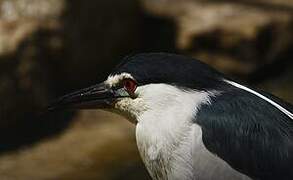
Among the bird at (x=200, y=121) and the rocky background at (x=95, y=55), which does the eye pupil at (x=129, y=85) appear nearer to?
the bird at (x=200, y=121)

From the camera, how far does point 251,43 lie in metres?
6.98

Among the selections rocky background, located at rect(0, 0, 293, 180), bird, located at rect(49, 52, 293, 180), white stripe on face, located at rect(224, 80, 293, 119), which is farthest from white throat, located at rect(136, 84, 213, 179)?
rocky background, located at rect(0, 0, 293, 180)

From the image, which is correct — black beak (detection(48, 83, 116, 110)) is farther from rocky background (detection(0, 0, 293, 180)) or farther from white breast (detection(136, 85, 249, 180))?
rocky background (detection(0, 0, 293, 180))

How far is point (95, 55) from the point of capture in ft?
22.9

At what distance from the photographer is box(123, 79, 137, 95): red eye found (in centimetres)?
343

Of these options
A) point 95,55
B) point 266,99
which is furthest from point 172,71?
point 95,55

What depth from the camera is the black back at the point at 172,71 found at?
3.33 m

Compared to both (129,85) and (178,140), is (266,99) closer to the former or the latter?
(178,140)

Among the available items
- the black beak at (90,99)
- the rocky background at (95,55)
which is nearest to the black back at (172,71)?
the black beak at (90,99)

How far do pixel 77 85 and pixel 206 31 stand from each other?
1.12 metres

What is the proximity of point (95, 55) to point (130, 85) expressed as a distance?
140 inches

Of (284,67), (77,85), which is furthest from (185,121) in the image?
(284,67)

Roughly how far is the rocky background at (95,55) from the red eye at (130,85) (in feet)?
6.87

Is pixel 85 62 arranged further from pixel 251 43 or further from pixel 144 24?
pixel 251 43
